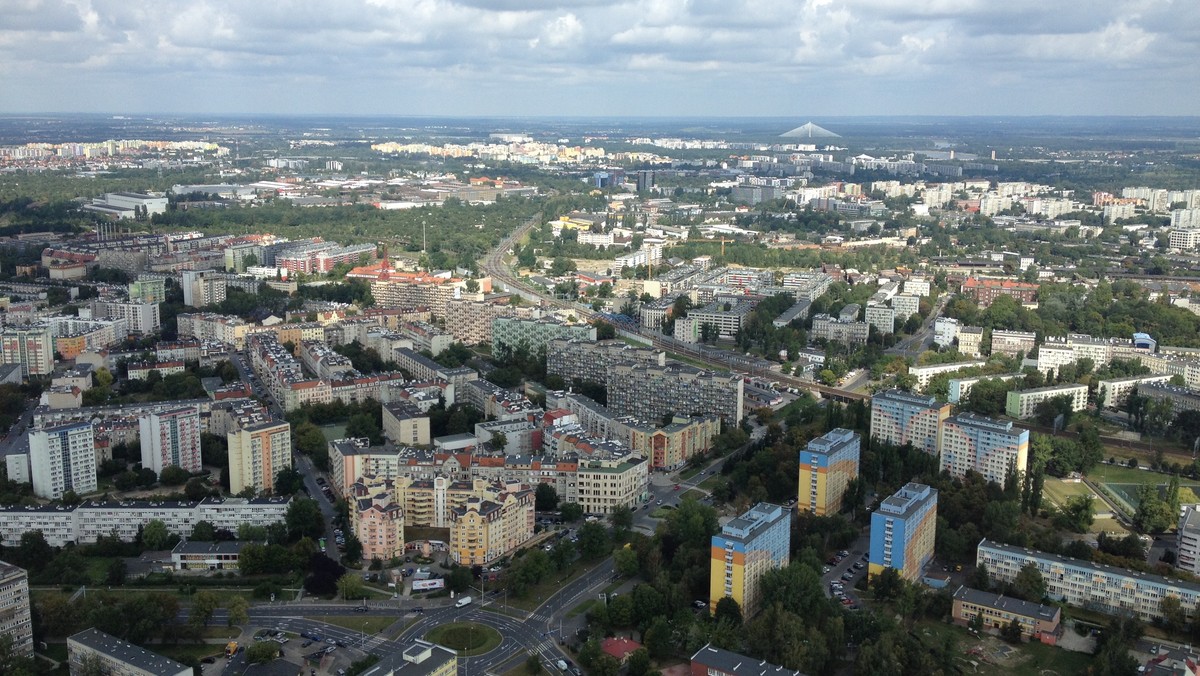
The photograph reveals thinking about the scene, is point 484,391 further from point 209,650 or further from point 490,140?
point 490,140

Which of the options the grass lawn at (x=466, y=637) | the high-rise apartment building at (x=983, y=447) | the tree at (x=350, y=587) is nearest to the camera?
the grass lawn at (x=466, y=637)

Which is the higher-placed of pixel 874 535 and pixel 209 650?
pixel 874 535

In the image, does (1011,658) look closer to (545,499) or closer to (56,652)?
(545,499)

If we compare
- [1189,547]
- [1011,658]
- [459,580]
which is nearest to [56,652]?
[459,580]

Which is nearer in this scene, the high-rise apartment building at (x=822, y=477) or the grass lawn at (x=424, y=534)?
→ the grass lawn at (x=424, y=534)

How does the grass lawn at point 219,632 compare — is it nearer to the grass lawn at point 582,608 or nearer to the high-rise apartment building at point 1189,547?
the grass lawn at point 582,608

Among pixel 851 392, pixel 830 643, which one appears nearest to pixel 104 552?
pixel 830 643

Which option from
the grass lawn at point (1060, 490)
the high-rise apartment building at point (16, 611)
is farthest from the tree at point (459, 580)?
the grass lawn at point (1060, 490)
